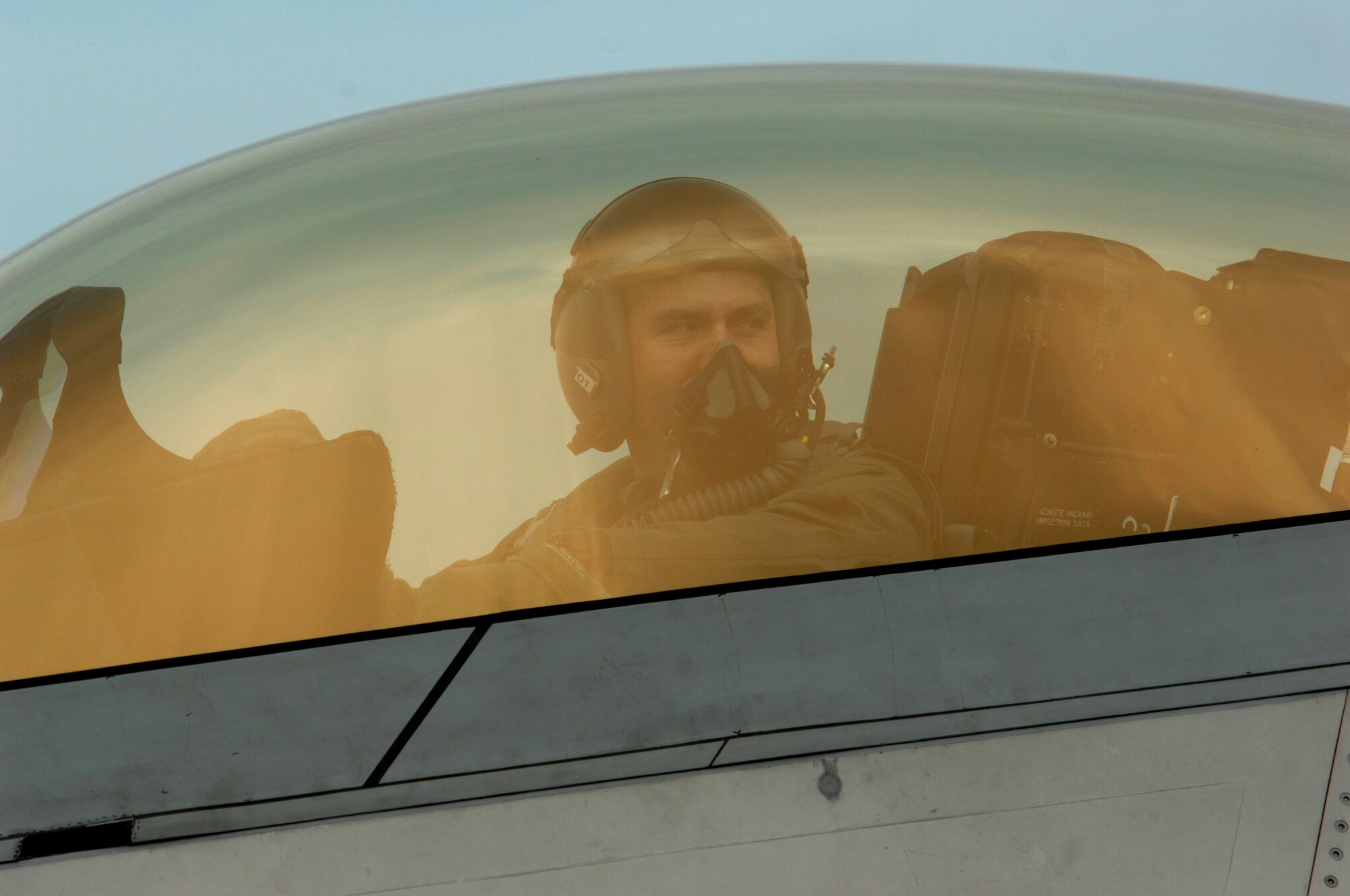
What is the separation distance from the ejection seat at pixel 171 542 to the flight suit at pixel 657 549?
13 centimetres

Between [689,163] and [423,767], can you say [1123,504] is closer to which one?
[689,163]

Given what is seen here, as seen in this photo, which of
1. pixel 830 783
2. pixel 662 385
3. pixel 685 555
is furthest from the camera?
pixel 662 385

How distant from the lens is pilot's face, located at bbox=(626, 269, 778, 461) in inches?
64.1

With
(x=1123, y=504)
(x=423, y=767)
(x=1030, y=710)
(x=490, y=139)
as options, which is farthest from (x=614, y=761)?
(x=490, y=139)

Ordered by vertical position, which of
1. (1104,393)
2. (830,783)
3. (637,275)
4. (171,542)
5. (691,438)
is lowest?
(830,783)

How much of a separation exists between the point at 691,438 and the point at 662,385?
117mm

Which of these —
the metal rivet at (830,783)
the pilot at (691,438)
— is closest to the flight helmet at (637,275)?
the pilot at (691,438)

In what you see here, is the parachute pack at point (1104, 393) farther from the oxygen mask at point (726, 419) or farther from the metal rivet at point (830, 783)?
Result: the metal rivet at point (830, 783)

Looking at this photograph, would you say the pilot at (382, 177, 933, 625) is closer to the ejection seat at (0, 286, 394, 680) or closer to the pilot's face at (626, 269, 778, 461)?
the pilot's face at (626, 269, 778, 461)

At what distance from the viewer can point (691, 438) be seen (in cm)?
160

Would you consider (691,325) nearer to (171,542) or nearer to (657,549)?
(657,549)

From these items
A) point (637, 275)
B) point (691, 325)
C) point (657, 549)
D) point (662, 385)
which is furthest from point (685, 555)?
point (637, 275)

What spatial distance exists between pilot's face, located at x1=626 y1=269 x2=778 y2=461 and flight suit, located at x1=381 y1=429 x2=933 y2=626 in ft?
0.69

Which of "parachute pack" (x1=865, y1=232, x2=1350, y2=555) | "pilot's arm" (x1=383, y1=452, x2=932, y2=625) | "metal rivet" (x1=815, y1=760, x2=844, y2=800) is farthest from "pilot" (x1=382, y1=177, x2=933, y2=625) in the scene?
"metal rivet" (x1=815, y1=760, x2=844, y2=800)
